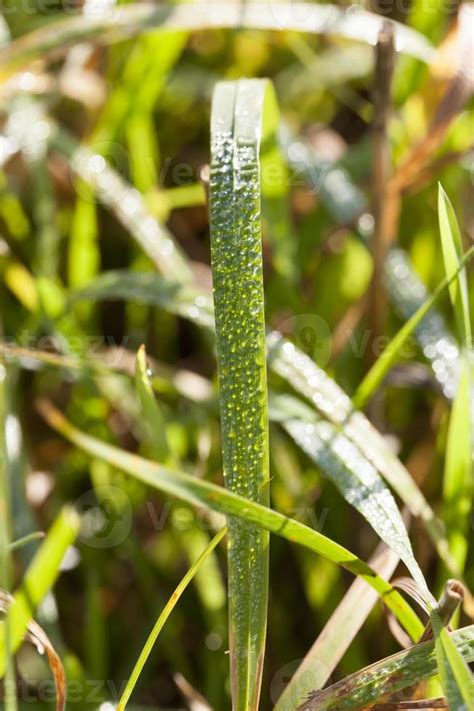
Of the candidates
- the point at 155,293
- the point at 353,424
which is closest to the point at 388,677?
the point at 353,424

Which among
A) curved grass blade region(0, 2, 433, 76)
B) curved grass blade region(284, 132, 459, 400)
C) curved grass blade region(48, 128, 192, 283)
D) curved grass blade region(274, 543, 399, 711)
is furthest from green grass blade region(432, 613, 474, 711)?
curved grass blade region(0, 2, 433, 76)

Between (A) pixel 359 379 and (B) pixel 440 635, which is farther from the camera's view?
(A) pixel 359 379

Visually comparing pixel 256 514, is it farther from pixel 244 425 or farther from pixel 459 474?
pixel 459 474

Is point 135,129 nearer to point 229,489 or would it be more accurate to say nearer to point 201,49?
point 201,49

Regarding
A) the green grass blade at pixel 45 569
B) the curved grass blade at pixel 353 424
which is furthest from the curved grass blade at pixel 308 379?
the green grass blade at pixel 45 569

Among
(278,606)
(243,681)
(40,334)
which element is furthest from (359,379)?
(243,681)

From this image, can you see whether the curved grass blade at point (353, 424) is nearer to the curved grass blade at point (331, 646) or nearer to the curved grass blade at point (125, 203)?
the curved grass blade at point (331, 646)

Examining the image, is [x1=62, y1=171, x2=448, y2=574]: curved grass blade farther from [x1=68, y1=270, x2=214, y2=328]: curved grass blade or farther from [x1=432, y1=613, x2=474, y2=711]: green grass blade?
[x1=432, y1=613, x2=474, y2=711]: green grass blade

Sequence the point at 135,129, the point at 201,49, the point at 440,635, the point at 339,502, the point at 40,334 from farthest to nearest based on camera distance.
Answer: the point at 201,49 → the point at 135,129 → the point at 40,334 → the point at 339,502 → the point at 440,635
